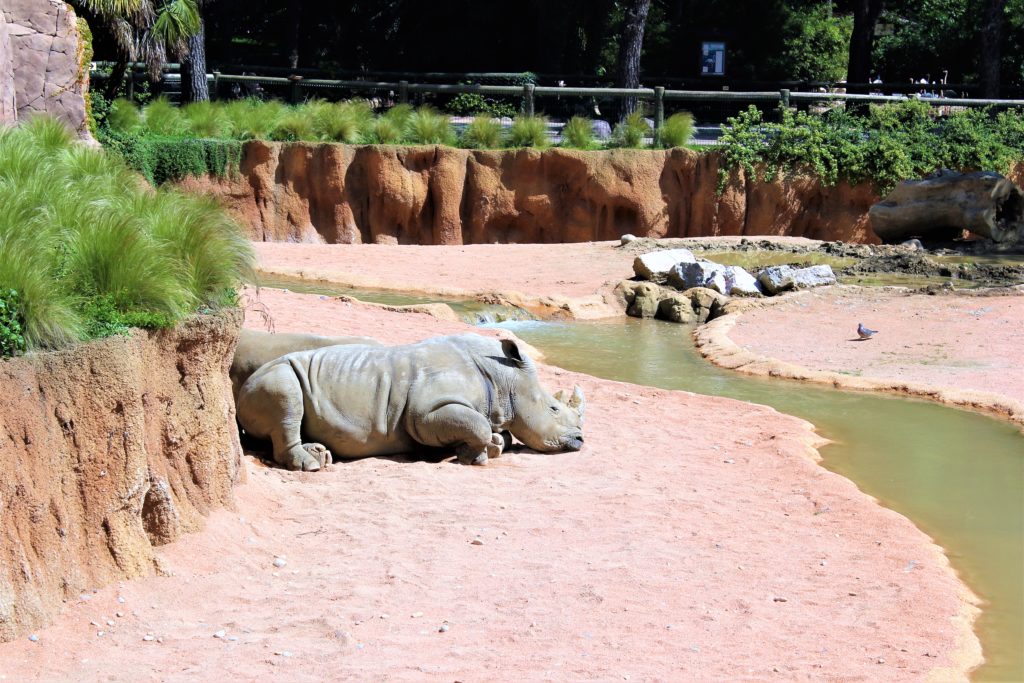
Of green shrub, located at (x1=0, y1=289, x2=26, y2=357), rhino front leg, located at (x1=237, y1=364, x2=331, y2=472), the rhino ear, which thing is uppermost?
green shrub, located at (x1=0, y1=289, x2=26, y2=357)

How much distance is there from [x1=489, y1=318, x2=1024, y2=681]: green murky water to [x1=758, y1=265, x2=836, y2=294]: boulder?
281cm

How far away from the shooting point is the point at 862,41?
34.1 meters

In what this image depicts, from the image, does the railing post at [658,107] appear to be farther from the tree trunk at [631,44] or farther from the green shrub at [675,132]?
the tree trunk at [631,44]

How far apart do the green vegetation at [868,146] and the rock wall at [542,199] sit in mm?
341

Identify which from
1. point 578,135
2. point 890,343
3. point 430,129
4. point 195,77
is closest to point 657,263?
point 890,343

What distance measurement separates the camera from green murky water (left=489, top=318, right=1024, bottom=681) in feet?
24.3

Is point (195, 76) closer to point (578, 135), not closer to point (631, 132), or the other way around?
point (578, 135)

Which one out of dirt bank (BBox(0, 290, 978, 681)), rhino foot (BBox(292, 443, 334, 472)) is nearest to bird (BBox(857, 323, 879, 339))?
dirt bank (BBox(0, 290, 978, 681))

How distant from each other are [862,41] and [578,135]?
42.0 ft

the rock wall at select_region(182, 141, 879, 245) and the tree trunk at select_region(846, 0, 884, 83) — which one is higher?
the tree trunk at select_region(846, 0, 884, 83)

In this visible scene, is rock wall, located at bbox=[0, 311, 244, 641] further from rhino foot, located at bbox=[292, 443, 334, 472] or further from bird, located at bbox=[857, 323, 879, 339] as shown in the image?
bird, located at bbox=[857, 323, 879, 339]

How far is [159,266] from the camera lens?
253 inches

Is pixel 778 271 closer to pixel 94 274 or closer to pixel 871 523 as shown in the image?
pixel 871 523

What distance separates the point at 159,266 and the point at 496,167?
1836cm
